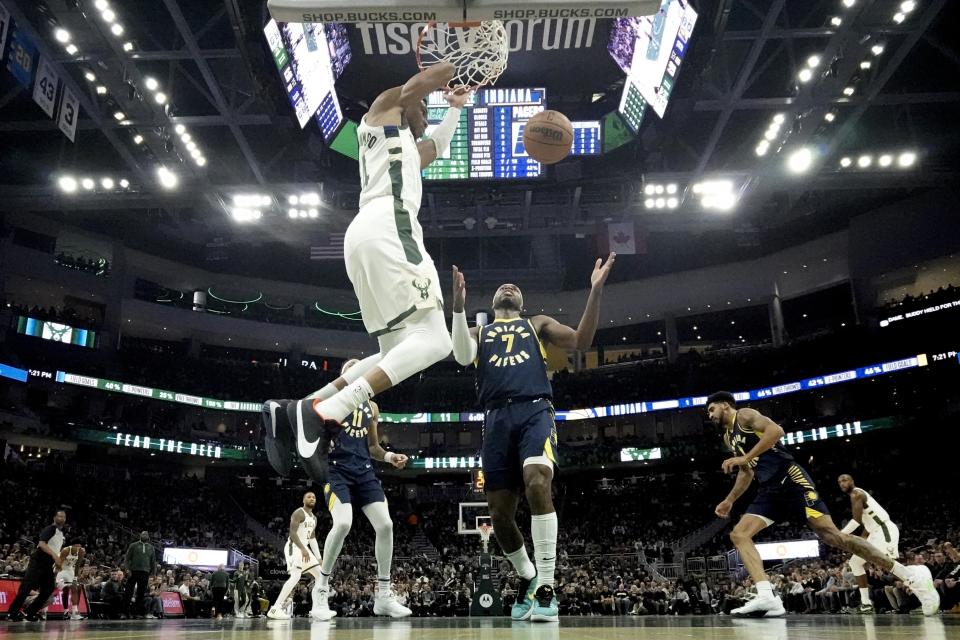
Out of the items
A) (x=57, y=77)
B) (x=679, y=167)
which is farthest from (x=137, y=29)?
(x=679, y=167)

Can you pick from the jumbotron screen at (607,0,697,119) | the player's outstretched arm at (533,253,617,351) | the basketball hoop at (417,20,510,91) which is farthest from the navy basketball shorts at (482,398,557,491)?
the jumbotron screen at (607,0,697,119)

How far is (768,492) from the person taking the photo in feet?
20.6

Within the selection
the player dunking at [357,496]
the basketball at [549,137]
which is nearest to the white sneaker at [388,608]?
the player dunking at [357,496]

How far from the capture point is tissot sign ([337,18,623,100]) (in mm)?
14523

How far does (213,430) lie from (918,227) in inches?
1173

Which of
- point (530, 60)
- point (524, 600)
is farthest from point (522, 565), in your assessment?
point (530, 60)

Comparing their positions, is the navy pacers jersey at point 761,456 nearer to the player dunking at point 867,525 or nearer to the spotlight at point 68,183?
the player dunking at point 867,525

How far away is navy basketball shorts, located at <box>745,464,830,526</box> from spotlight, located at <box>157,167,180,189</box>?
45.6 ft

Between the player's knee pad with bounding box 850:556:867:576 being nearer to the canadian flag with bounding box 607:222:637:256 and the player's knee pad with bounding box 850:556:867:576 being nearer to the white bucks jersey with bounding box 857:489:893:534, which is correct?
the white bucks jersey with bounding box 857:489:893:534

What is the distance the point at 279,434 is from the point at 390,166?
4.93 ft

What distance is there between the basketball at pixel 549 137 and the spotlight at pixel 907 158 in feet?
39.2

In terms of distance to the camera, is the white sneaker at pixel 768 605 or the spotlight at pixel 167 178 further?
the spotlight at pixel 167 178

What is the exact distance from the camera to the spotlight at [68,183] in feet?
53.3

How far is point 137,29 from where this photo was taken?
1402 cm
